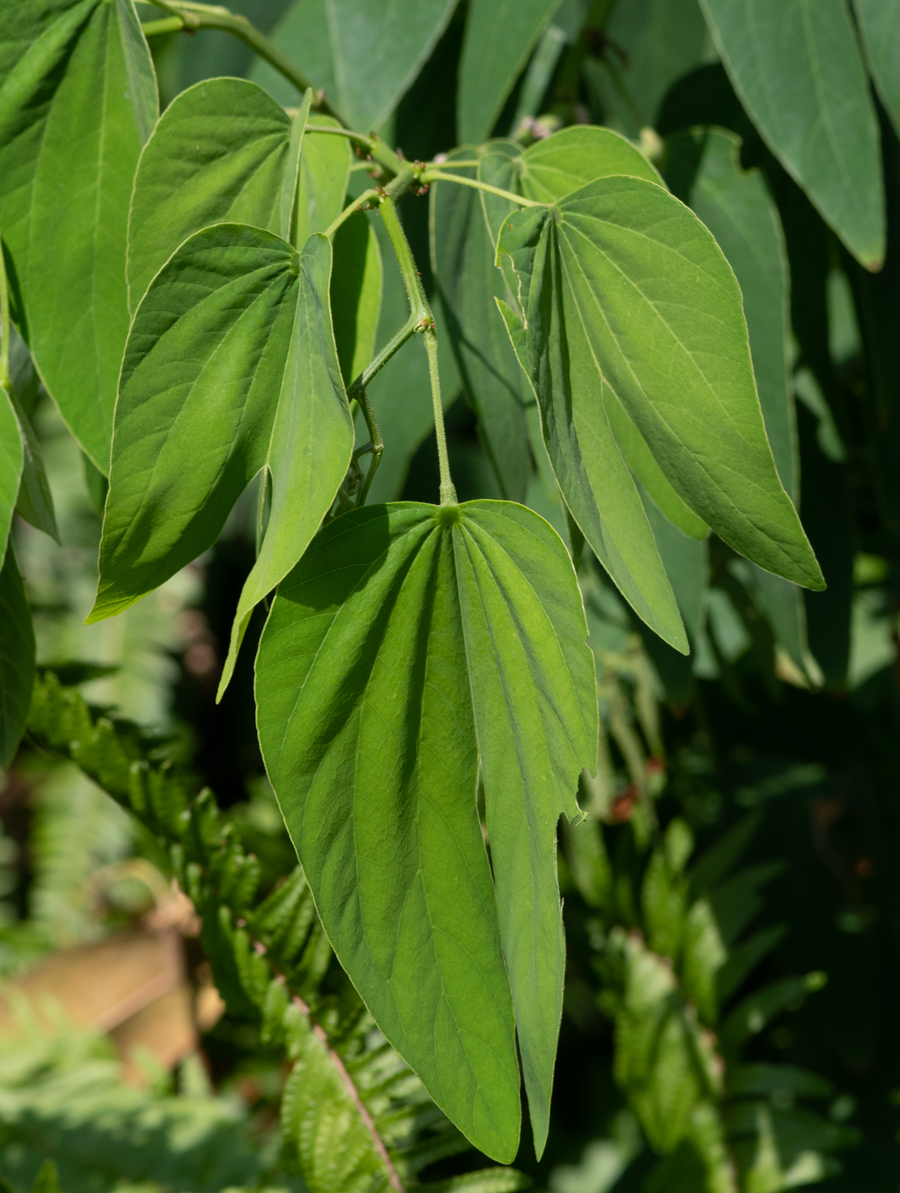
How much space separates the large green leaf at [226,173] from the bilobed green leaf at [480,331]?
0.09 m

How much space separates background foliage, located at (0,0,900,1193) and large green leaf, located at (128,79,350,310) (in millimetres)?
19

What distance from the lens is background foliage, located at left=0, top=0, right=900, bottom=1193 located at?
59cm

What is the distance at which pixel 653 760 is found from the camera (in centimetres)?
97

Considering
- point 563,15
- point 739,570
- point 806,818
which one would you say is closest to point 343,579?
point 739,570

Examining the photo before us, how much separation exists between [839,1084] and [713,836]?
0.89 ft

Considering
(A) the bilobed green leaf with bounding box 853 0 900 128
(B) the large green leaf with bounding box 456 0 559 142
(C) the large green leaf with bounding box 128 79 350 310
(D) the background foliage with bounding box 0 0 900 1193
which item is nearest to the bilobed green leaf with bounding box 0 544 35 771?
(D) the background foliage with bounding box 0 0 900 1193

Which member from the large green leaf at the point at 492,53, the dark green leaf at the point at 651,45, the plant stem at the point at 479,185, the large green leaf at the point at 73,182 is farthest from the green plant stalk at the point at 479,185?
the dark green leaf at the point at 651,45

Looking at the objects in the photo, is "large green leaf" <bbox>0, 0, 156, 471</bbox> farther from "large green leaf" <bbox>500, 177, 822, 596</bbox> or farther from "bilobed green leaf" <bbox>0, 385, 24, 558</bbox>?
"large green leaf" <bbox>500, 177, 822, 596</bbox>

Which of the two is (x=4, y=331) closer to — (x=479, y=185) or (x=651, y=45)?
(x=479, y=185)

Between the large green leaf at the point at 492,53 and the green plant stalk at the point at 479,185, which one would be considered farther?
the large green leaf at the point at 492,53

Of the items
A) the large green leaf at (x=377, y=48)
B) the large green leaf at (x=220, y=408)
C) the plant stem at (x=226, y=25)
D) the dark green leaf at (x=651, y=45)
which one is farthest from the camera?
the dark green leaf at (x=651, y=45)

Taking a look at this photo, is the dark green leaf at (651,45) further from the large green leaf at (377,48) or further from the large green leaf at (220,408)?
the large green leaf at (220,408)

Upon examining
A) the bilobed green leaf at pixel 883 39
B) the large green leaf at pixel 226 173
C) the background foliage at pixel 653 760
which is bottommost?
the background foliage at pixel 653 760

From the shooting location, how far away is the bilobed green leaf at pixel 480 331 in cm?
48
